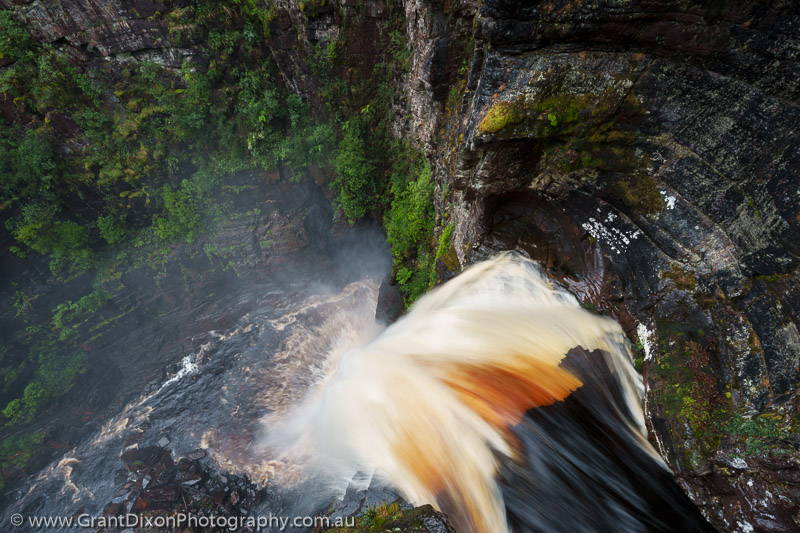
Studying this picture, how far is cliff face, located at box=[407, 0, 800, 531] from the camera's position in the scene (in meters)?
2.90

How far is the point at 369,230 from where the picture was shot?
39.5 ft

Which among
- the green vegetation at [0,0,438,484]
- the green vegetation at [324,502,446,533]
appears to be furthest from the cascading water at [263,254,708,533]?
the green vegetation at [0,0,438,484]

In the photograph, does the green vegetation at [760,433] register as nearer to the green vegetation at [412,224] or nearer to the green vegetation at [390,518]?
the green vegetation at [390,518]

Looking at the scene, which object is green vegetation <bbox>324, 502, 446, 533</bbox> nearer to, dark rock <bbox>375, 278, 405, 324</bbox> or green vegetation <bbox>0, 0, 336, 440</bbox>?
dark rock <bbox>375, 278, 405, 324</bbox>

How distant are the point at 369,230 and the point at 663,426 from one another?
9900mm

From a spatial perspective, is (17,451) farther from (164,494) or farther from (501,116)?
(501,116)

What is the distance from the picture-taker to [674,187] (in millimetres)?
3756

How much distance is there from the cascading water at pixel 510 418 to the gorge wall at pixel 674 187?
42 centimetres

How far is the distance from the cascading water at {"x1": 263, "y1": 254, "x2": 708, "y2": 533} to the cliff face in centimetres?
44

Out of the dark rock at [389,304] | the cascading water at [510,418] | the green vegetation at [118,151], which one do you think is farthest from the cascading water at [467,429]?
the green vegetation at [118,151]

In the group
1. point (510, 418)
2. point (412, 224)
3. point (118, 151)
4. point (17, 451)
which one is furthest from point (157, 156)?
point (510, 418)

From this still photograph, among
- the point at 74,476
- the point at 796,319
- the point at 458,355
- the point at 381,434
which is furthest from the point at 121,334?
the point at 796,319

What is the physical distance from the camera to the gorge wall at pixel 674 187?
2.90 metres

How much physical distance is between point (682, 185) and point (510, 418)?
337 centimetres
